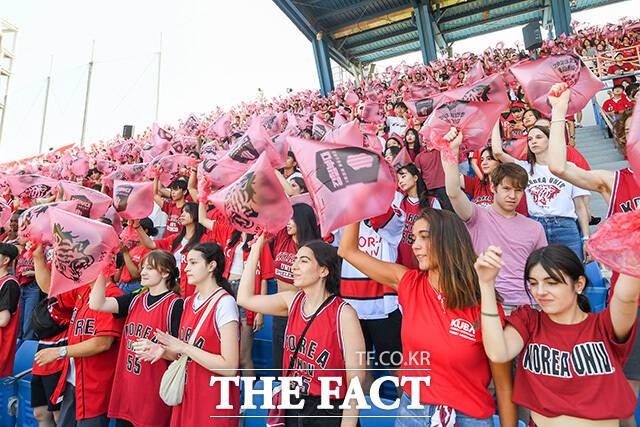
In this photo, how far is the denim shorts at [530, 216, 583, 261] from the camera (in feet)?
9.80

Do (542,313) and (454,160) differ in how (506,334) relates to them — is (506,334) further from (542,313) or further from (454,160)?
(454,160)

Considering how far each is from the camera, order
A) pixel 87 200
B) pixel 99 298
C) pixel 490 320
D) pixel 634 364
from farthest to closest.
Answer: pixel 87 200
pixel 99 298
pixel 634 364
pixel 490 320

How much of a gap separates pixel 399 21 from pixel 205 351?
68.5ft

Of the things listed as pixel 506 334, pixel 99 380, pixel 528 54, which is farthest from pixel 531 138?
pixel 528 54

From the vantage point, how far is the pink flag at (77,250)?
2.33m

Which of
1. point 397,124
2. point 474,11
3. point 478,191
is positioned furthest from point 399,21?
point 478,191

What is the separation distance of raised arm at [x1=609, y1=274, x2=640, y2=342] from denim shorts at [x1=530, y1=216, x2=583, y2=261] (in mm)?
1780

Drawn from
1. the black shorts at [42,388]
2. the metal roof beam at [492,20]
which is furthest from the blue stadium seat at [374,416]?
the metal roof beam at [492,20]

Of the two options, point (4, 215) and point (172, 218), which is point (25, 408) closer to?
point (4, 215)

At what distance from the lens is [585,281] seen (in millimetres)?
1525

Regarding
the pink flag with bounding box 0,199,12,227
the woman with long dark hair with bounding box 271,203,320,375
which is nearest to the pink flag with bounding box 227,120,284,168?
the woman with long dark hair with bounding box 271,203,320,375

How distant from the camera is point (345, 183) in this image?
1.60 metres

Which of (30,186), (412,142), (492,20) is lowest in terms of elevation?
(30,186)

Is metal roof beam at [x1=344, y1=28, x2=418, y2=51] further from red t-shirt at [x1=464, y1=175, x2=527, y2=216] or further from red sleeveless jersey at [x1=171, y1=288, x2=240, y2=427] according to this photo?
red sleeveless jersey at [x1=171, y1=288, x2=240, y2=427]
